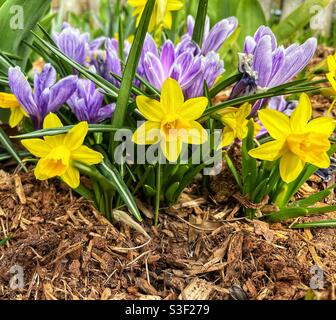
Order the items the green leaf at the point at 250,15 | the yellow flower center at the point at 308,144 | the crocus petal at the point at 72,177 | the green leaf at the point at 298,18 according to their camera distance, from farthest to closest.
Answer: the green leaf at the point at 250,15, the green leaf at the point at 298,18, the crocus petal at the point at 72,177, the yellow flower center at the point at 308,144

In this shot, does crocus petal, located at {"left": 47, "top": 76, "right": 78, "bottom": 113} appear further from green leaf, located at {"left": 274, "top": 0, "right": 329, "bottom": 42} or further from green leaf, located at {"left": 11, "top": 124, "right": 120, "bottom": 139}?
green leaf, located at {"left": 274, "top": 0, "right": 329, "bottom": 42}

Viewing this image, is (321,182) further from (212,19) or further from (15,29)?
(15,29)

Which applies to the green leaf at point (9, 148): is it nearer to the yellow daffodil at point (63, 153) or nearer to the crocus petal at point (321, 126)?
the yellow daffodil at point (63, 153)

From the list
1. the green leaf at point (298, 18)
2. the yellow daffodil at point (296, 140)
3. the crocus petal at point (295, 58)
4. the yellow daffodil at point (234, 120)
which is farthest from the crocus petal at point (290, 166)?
the green leaf at point (298, 18)

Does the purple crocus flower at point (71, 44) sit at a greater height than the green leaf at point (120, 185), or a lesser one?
greater

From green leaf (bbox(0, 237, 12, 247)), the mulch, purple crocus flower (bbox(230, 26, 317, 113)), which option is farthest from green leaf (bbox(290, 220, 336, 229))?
green leaf (bbox(0, 237, 12, 247))

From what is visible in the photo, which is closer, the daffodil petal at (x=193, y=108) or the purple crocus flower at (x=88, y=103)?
the daffodil petal at (x=193, y=108)
